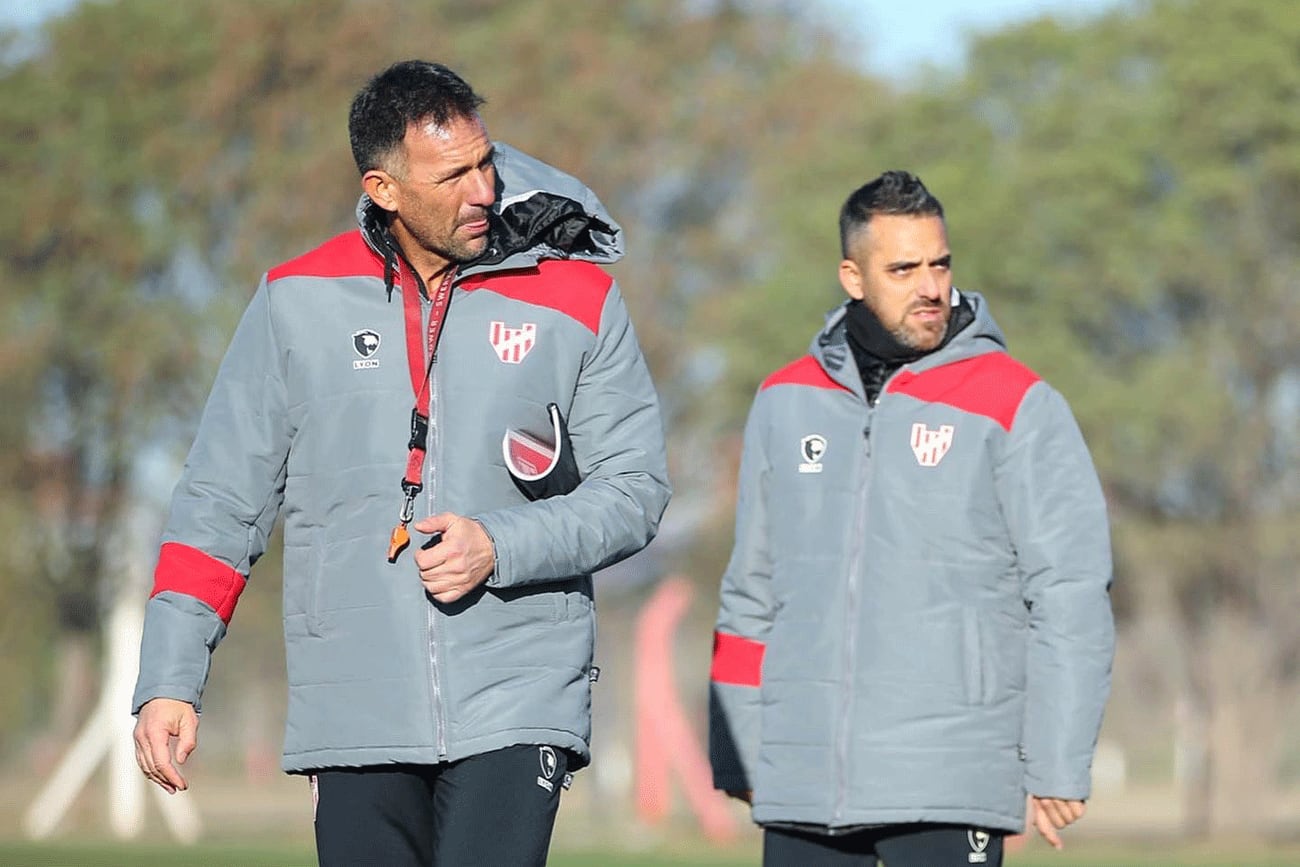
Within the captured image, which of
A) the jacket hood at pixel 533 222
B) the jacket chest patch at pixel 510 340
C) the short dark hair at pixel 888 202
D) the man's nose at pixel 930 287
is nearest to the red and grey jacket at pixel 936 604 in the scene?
the man's nose at pixel 930 287

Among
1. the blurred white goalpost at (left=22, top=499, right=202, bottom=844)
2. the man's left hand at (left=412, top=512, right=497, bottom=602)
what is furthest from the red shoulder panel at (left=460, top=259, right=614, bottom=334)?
the blurred white goalpost at (left=22, top=499, right=202, bottom=844)

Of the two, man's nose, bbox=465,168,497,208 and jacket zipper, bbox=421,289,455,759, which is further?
man's nose, bbox=465,168,497,208

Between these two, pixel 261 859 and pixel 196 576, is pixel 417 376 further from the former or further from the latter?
pixel 261 859

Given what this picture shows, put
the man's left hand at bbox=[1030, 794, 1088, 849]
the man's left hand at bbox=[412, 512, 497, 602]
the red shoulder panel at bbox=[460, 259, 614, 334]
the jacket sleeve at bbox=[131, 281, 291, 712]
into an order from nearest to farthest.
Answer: the man's left hand at bbox=[412, 512, 497, 602] < the jacket sleeve at bbox=[131, 281, 291, 712] < the red shoulder panel at bbox=[460, 259, 614, 334] < the man's left hand at bbox=[1030, 794, 1088, 849]

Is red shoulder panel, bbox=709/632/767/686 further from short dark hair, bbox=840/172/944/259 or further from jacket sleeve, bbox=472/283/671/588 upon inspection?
jacket sleeve, bbox=472/283/671/588

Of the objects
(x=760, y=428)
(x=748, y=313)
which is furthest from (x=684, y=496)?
(x=760, y=428)

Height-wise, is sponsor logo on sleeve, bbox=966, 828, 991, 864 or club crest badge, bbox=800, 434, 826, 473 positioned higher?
club crest badge, bbox=800, 434, 826, 473

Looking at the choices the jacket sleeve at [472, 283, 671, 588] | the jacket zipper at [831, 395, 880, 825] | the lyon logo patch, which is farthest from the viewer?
the lyon logo patch

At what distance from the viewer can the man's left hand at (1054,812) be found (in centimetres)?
597

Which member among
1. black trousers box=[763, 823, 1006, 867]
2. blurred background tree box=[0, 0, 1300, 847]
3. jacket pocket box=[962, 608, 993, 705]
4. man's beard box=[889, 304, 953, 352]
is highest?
blurred background tree box=[0, 0, 1300, 847]

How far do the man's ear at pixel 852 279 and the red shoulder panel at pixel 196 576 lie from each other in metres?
2.26

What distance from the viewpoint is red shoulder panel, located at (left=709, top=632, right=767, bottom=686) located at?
659 centimetres

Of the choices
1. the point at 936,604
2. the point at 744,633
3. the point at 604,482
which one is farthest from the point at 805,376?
the point at 604,482

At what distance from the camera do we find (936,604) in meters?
6.10
